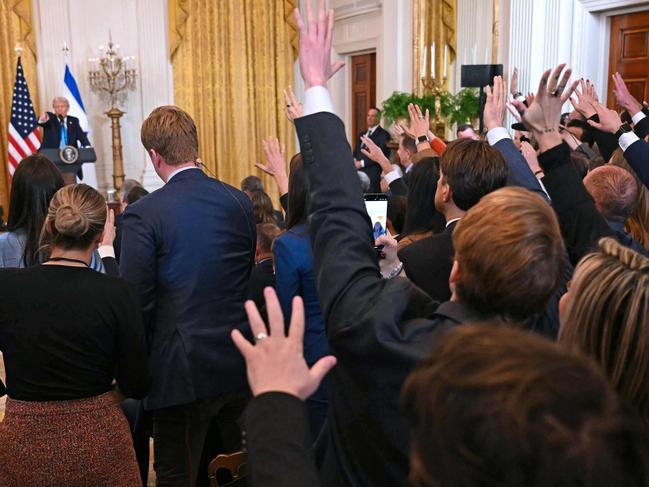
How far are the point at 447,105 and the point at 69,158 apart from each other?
466cm

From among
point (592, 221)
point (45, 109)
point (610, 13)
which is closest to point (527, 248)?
point (592, 221)

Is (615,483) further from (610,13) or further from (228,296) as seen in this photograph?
(610,13)

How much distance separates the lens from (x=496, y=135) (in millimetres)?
2178

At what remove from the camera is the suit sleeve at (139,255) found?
6.81 ft

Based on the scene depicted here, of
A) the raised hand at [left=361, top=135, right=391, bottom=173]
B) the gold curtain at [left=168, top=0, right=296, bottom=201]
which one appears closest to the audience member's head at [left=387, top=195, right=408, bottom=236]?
the raised hand at [left=361, top=135, right=391, bottom=173]

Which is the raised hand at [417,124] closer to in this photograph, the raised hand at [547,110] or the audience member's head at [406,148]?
the audience member's head at [406,148]

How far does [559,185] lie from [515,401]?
152cm

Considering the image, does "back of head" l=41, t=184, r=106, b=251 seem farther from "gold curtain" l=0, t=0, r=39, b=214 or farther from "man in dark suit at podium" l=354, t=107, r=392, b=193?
"gold curtain" l=0, t=0, r=39, b=214

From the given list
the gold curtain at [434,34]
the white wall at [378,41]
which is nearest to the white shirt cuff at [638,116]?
the gold curtain at [434,34]

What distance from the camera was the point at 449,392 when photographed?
0.64m

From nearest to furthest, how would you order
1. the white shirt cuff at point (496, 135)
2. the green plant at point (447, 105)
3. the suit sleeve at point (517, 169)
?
the suit sleeve at point (517, 169) < the white shirt cuff at point (496, 135) < the green plant at point (447, 105)

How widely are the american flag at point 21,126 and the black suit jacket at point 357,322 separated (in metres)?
8.79

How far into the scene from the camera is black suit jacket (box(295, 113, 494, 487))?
107cm

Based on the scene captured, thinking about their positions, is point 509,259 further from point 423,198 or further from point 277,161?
point 277,161
